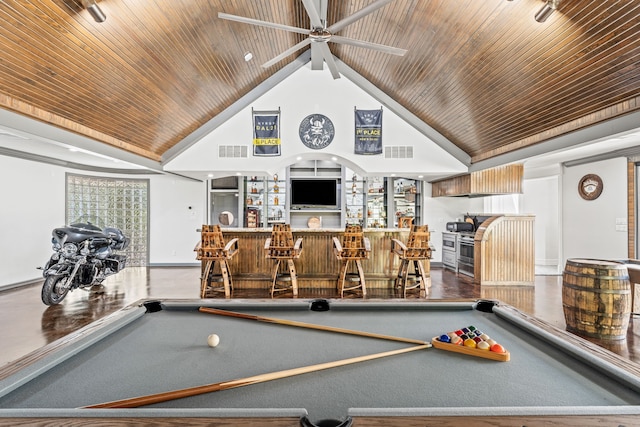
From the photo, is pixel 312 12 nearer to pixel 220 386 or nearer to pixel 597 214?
pixel 220 386

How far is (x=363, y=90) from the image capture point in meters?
7.04

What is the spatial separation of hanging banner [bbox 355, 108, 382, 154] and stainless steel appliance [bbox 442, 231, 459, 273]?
290 cm

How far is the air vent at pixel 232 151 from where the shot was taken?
6.91 meters

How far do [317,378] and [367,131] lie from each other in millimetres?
6316

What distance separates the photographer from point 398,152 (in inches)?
276

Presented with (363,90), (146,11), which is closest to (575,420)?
(146,11)

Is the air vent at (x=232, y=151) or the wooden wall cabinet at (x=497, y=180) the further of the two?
the air vent at (x=232, y=151)

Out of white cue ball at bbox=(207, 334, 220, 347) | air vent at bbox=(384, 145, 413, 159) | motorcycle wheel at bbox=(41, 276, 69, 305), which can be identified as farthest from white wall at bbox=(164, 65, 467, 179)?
white cue ball at bbox=(207, 334, 220, 347)

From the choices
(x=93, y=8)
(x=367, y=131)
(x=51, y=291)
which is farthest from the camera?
(x=367, y=131)

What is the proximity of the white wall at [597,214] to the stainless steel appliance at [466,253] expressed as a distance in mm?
2026

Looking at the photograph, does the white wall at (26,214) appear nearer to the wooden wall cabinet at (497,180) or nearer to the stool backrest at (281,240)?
the stool backrest at (281,240)

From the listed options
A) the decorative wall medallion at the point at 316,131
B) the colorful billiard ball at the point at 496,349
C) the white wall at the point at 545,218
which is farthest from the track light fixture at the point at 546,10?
the white wall at the point at 545,218

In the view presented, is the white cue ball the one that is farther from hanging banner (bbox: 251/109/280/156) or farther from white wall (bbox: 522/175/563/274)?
white wall (bbox: 522/175/563/274)

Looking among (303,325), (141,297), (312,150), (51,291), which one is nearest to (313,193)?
(312,150)
